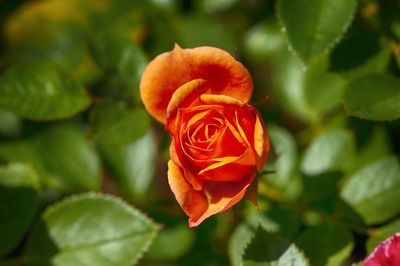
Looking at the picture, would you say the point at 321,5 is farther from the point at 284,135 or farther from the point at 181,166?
the point at 181,166

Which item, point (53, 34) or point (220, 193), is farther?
point (53, 34)

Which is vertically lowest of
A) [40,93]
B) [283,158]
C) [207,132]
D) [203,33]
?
[283,158]

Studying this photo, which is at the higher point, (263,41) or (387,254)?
(387,254)

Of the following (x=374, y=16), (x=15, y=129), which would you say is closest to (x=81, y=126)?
(x=15, y=129)

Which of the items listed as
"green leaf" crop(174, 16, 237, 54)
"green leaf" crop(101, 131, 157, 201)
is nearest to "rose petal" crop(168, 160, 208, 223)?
"green leaf" crop(101, 131, 157, 201)

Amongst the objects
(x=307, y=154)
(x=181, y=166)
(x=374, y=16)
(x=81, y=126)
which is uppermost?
(x=181, y=166)

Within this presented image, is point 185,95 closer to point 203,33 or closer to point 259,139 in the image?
point 259,139

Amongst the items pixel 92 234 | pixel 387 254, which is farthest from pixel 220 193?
pixel 92 234
